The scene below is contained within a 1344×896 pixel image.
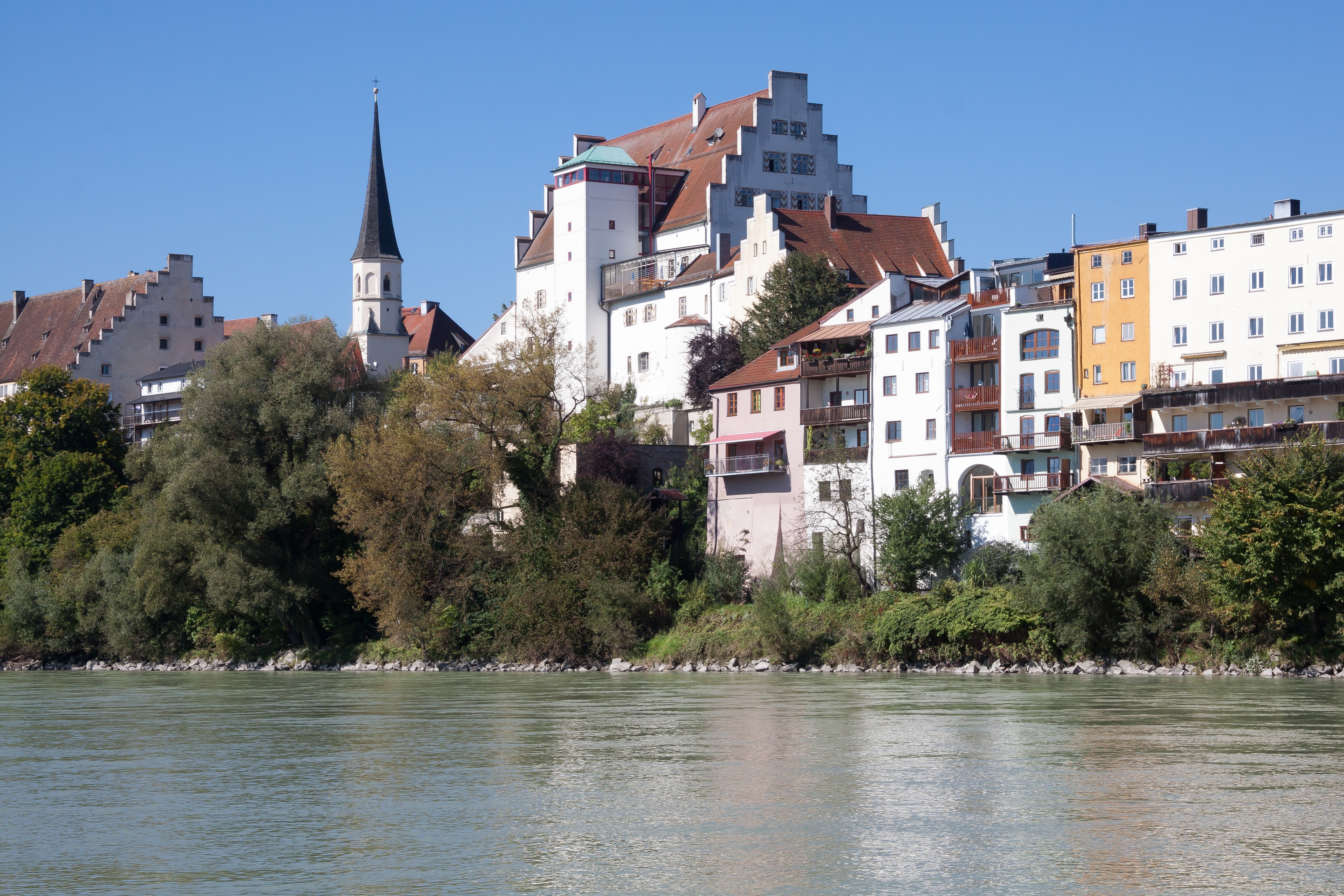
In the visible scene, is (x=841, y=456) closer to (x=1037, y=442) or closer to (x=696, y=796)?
(x=1037, y=442)

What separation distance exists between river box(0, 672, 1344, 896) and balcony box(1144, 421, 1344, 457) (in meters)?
11.9

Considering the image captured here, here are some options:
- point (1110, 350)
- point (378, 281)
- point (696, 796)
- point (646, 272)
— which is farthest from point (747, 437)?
point (378, 281)

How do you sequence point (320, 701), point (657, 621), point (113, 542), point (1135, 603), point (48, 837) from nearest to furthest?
point (48, 837) → point (320, 701) → point (1135, 603) → point (657, 621) → point (113, 542)

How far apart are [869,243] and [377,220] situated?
50.8 meters

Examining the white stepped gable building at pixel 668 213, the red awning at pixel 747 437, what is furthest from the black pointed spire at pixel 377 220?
the red awning at pixel 747 437

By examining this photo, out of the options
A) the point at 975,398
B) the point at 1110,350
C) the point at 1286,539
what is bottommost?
the point at 1286,539

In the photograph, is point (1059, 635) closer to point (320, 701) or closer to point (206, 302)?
point (320, 701)

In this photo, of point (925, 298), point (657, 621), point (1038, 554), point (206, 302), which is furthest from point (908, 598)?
point (206, 302)

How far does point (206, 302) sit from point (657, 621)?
62054mm

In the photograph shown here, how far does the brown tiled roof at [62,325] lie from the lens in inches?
4407

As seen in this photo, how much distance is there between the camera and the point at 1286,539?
45.8 m

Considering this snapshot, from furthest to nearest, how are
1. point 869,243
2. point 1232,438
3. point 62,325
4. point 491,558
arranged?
point 62,325, point 869,243, point 491,558, point 1232,438

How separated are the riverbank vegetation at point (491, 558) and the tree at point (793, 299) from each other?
767 cm

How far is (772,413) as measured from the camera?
6994 cm
